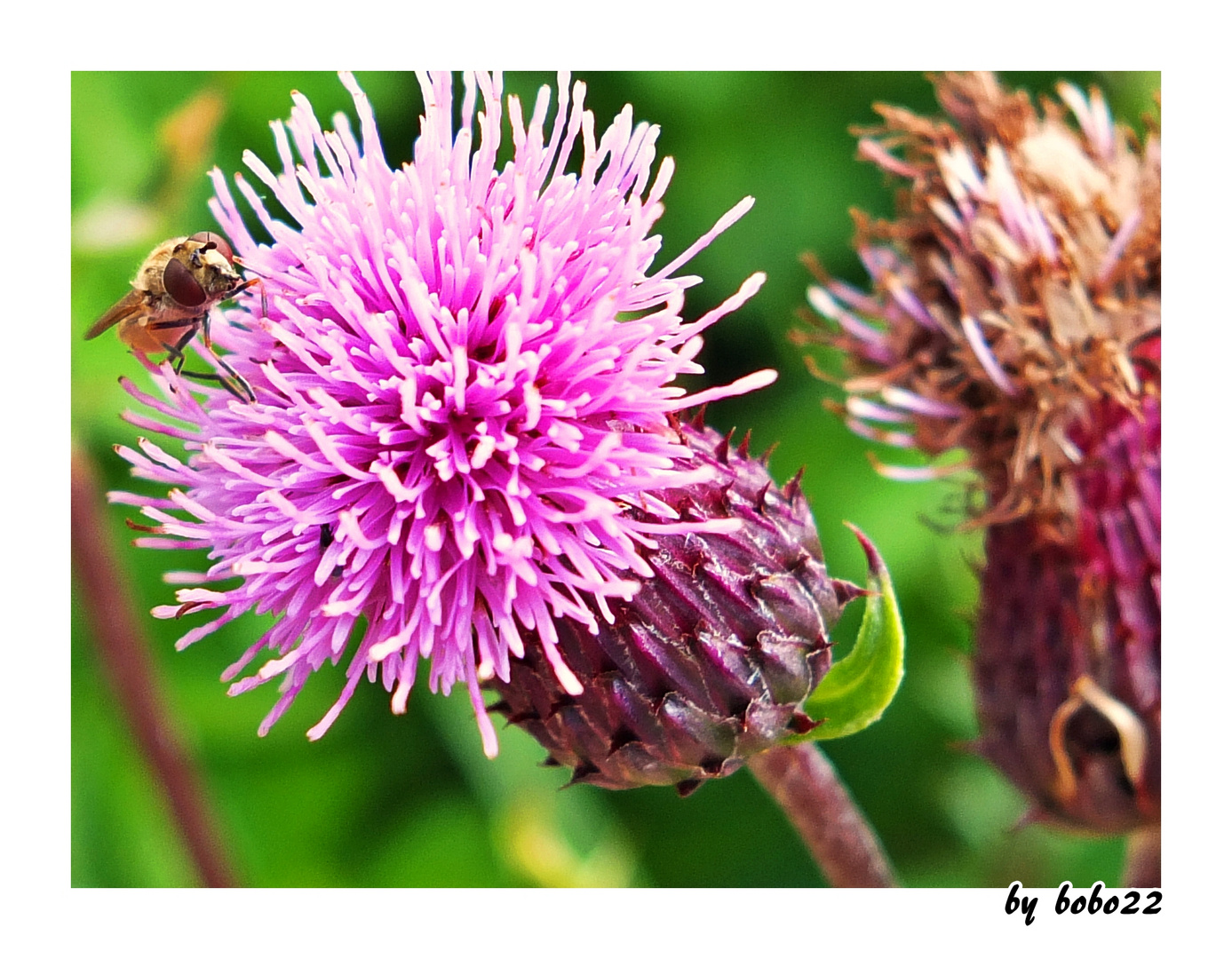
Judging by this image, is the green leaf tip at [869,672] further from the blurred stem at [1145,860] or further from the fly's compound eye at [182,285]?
the fly's compound eye at [182,285]

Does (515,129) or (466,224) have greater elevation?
(515,129)

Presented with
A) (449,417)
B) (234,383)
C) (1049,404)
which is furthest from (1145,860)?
(234,383)

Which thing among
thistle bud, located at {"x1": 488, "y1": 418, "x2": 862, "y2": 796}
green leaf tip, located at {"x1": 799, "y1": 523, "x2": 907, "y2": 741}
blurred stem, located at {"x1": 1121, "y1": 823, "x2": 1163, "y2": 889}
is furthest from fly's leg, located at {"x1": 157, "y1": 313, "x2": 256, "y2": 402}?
blurred stem, located at {"x1": 1121, "y1": 823, "x2": 1163, "y2": 889}
